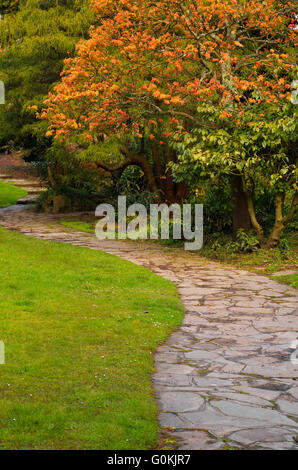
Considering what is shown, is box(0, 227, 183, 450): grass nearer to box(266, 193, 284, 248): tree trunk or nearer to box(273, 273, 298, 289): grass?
box(273, 273, 298, 289): grass

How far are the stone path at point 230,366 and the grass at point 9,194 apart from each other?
17.0 m

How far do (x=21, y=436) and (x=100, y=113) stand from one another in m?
10.1

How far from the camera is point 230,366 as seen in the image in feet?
19.5

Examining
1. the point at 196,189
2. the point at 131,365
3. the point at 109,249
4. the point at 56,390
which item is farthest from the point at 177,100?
the point at 56,390

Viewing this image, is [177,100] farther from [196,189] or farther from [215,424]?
[215,424]

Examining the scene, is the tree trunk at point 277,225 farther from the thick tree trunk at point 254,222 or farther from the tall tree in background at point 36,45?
the tall tree in background at point 36,45

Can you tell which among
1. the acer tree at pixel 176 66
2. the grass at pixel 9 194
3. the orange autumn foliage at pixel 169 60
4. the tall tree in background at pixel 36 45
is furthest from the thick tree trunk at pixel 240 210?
the grass at pixel 9 194

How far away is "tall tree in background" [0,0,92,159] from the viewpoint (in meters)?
18.9

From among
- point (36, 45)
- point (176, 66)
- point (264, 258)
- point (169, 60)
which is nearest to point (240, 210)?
point (264, 258)

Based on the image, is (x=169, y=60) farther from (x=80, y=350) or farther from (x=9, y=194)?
(x=9, y=194)

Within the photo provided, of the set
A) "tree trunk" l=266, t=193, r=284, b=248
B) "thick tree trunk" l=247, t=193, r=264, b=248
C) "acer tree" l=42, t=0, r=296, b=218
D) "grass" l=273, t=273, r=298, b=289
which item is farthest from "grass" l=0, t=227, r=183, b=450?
"acer tree" l=42, t=0, r=296, b=218

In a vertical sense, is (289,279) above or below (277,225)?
below

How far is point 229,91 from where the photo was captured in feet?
40.7

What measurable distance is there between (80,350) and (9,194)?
78.5 ft
